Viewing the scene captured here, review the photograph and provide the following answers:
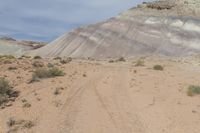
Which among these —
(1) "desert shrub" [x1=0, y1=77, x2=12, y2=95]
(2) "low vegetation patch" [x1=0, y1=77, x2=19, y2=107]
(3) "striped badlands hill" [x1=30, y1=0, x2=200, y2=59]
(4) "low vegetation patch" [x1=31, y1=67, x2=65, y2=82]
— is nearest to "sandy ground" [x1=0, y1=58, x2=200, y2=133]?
(2) "low vegetation patch" [x1=0, y1=77, x2=19, y2=107]

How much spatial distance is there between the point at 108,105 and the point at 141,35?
4322cm

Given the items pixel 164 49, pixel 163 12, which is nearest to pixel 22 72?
pixel 164 49

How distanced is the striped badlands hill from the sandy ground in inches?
1108

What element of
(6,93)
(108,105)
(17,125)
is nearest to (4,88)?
(6,93)

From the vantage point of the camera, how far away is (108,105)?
67.8 ft

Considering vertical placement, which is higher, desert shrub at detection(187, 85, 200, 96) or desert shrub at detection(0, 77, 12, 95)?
desert shrub at detection(0, 77, 12, 95)

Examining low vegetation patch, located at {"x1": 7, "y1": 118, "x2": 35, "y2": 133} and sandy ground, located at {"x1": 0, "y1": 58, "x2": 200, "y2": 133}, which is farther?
low vegetation patch, located at {"x1": 7, "y1": 118, "x2": 35, "y2": 133}

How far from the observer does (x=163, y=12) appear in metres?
67.8

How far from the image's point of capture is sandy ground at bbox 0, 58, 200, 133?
57.4 ft

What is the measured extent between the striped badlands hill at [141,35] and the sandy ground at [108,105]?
28152mm

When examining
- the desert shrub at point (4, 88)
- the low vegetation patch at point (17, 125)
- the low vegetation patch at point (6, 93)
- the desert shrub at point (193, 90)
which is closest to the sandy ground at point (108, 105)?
the low vegetation patch at point (17, 125)

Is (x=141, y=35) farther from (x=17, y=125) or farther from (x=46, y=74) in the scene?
(x=17, y=125)

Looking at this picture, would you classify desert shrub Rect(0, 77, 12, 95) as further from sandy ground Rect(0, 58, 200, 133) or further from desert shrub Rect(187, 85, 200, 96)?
desert shrub Rect(187, 85, 200, 96)

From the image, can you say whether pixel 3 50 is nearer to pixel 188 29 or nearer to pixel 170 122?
pixel 188 29
